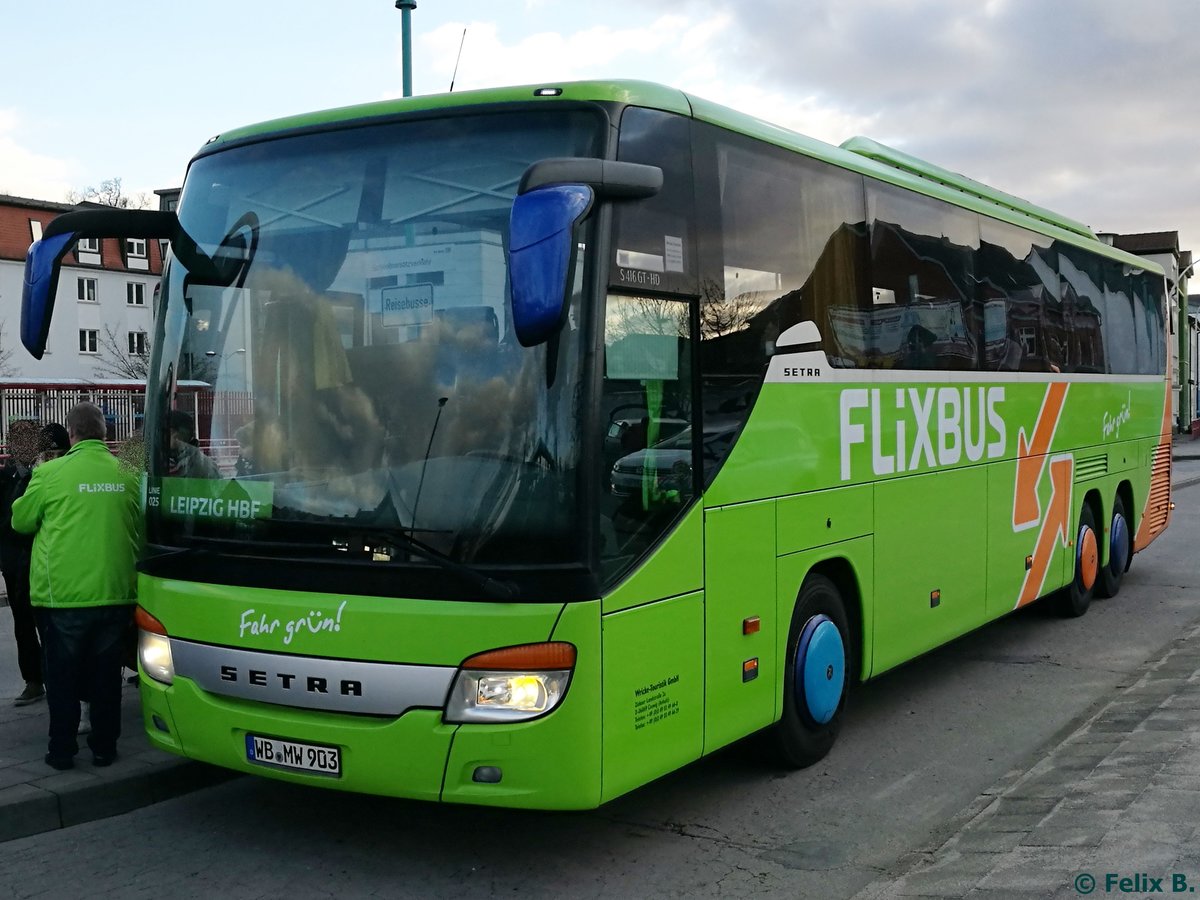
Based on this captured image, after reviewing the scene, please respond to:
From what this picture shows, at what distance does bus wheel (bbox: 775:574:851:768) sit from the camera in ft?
21.6

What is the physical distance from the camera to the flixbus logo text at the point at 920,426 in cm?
719

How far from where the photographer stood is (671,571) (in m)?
5.37

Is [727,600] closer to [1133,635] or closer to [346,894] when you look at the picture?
[346,894]

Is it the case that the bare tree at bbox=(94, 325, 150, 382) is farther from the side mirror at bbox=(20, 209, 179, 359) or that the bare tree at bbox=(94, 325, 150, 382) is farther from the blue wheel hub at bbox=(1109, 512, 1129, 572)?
the side mirror at bbox=(20, 209, 179, 359)

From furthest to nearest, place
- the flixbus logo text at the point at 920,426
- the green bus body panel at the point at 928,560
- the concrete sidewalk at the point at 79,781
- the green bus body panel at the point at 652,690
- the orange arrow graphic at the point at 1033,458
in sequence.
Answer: the orange arrow graphic at the point at 1033,458
the green bus body panel at the point at 928,560
the flixbus logo text at the point at 920,426
the concrete sidewalk at the point at 79,781
the green bus body panel at the point at 652,690

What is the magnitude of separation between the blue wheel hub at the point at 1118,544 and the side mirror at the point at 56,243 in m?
9.71

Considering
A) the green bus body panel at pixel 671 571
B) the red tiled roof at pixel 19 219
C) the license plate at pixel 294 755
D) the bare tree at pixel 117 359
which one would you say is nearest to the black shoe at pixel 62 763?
the license plate at pixel 294 755

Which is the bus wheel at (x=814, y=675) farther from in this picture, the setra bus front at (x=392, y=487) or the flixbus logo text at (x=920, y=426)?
the setra bus front at (x=392, y=487)

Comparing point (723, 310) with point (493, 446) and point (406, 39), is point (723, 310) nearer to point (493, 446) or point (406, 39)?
point (493, 446)

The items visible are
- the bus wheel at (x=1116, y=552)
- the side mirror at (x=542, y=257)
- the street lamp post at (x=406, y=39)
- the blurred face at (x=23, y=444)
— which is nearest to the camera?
the side mirror at (x=542, y=257)

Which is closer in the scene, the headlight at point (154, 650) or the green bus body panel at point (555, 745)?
the green bus body panel at point (555, 745)

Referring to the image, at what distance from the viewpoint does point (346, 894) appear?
5098 millimetres

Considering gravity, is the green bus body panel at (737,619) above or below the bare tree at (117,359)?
below

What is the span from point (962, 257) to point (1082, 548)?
12.6 ft
